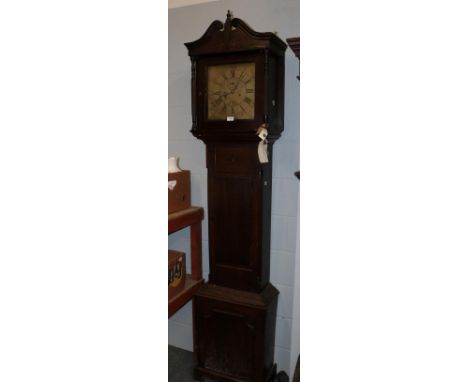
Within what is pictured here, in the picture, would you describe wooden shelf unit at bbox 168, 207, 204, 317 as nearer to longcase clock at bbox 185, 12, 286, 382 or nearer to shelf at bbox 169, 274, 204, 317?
shelf at bbox 169, 274, 204, 317

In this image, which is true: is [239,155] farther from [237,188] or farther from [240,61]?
[240,61]

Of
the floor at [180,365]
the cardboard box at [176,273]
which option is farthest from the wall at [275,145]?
the cardboard box at [176,273]

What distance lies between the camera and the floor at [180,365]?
2150 mm

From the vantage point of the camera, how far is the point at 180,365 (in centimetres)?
228

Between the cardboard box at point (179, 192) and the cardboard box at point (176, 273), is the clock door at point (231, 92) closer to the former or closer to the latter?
the cardboard box at point (179, 192)

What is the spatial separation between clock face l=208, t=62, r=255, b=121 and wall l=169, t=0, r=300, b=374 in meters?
0.30

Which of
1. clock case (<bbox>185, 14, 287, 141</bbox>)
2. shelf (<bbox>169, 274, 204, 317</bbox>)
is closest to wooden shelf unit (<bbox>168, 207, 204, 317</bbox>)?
shelf (<bbox>169, 274, 204, 317</bbox>)

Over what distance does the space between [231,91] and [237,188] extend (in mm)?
492

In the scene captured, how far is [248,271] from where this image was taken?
1.93 metres
